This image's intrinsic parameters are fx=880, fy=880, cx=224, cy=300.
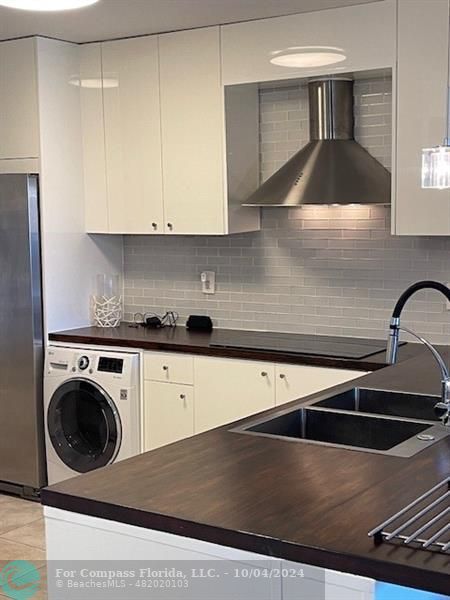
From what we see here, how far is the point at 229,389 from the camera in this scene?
4.52 m

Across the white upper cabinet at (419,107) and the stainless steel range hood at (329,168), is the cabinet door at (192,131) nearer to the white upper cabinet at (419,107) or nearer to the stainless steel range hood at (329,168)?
the stainless steel range hood at (329,168)

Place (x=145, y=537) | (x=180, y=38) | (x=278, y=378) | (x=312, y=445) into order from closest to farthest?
1. (x=145, y=537)
2. (x=312, y=445)
3. (x=278, y=378)
4. (x=180, y=38)

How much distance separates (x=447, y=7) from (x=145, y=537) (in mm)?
3045

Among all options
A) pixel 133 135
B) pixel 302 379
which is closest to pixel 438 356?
pixel 302 379

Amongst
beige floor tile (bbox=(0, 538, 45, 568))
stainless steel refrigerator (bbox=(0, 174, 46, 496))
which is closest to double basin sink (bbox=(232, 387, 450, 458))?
beige floor tile (bbox=(0, 538, 45, 568))

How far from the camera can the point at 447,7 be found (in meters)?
4.02

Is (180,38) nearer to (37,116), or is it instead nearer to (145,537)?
(37,116)

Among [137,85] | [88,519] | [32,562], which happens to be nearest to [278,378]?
[32,562]

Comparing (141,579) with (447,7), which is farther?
(447,7)

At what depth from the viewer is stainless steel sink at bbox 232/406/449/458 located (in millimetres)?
2666

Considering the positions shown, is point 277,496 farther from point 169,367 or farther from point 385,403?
point 169,367

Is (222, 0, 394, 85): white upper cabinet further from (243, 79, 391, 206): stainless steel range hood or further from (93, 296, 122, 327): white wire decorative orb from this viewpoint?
(93, 296, 122, 327): white wire decorative orb

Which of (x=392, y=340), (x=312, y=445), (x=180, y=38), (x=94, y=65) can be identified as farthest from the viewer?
(x=94, y=65)

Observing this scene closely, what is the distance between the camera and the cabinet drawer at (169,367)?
464 centimetres
